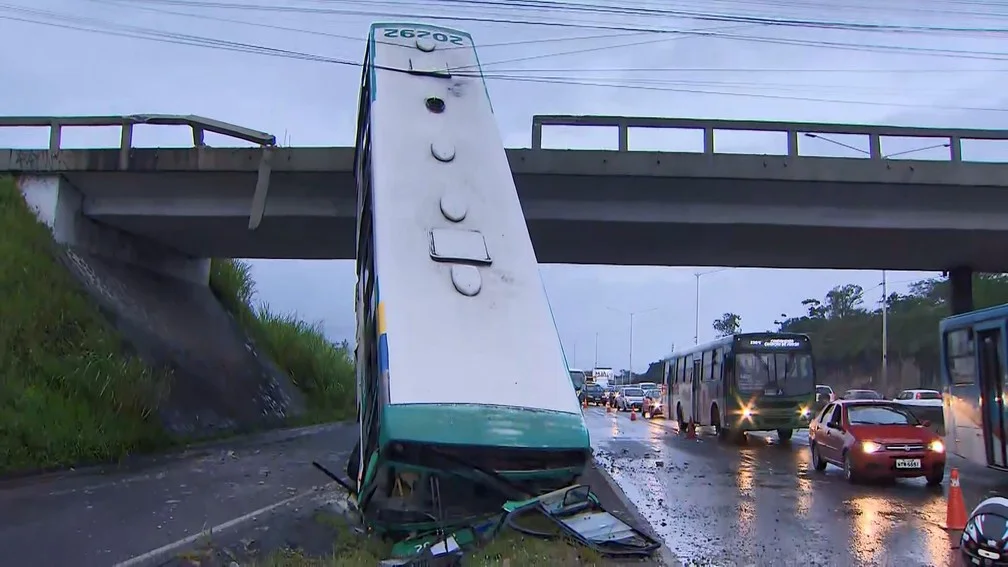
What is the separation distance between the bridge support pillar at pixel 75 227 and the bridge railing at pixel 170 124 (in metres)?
0.84

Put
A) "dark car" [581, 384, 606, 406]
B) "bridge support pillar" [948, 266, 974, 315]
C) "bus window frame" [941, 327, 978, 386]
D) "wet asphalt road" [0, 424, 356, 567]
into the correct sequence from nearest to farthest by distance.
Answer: "wet asphalt road" [0, 424, 356, 567], "bus window frame" [941, 327, 978, 386], "bridge support pillar" [948, 266, 974, 315], "dark car" [581, 384, 606, 406]

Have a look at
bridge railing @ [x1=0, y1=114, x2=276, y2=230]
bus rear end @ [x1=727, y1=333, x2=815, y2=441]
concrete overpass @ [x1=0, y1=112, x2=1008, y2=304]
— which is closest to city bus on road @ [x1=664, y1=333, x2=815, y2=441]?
bus rear end @ [x1=727, y1=333, x2=815, y2=441]

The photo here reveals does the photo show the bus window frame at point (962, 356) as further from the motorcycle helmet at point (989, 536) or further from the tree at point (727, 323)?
the tree at point (727, 323)

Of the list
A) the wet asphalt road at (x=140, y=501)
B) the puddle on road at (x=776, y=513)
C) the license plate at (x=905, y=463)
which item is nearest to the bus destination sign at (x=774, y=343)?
the puddle on road at (x=776, y=513)

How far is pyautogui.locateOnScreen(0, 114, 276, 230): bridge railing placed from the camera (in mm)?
18391

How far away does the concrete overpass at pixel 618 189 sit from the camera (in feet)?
60.6

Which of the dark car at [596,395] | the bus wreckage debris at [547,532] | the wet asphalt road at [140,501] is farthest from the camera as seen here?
the dark car at [596,395]

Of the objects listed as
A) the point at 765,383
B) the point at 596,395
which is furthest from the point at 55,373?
the point at 596,395

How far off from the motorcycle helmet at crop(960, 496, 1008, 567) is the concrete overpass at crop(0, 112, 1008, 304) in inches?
471

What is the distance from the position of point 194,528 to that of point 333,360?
972 inches

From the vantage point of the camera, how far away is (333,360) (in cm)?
3381

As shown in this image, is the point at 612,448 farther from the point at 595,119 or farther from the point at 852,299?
the point at 852,299

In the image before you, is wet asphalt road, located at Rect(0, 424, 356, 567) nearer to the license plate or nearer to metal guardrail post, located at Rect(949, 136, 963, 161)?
the license plate

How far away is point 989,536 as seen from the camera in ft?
22.9
